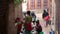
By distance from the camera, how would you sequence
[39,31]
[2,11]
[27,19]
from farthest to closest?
[39,31] < [27,19] < [2,11]

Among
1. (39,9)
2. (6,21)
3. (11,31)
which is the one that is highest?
(6,21)

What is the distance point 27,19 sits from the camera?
8758 mm

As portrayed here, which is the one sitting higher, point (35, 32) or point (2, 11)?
point (2, 11)

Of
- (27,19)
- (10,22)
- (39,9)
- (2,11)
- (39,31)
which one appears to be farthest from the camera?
(39,9)

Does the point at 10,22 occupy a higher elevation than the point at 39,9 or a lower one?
higher

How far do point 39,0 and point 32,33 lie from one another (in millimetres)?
13364

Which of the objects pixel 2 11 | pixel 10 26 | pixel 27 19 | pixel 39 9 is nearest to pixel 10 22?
pixel 10 26

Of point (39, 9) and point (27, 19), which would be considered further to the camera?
point (39, 9)

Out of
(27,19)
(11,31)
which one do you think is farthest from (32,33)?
(11,31)

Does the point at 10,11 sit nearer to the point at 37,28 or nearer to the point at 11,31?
the point at 11,31

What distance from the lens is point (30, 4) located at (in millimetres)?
22703

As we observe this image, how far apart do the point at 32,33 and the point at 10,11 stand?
6.26m

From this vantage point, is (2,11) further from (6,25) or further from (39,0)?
(39,0)

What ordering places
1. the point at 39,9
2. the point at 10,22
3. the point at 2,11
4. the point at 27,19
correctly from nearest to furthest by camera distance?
the point at 2,11, the point at 10,22, the point at 27,19, the point at 39,9
